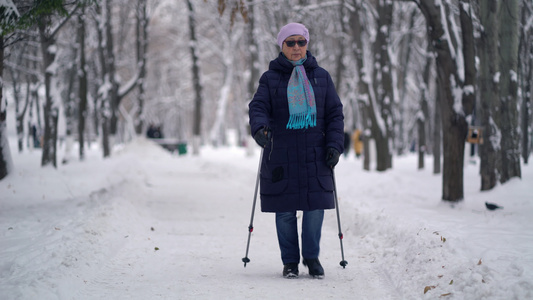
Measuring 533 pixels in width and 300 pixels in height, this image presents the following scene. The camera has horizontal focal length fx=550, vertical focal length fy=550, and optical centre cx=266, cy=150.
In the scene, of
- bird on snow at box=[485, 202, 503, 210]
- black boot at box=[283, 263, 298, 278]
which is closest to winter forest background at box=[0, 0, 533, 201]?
bird on snow at box=[485, 202, 503, 210]

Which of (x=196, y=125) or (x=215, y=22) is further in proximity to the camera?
(x=215, y=22)

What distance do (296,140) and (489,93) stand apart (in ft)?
18.1

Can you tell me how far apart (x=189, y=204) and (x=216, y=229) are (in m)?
2.75

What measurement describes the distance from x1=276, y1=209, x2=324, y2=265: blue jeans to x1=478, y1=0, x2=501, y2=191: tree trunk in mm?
5084

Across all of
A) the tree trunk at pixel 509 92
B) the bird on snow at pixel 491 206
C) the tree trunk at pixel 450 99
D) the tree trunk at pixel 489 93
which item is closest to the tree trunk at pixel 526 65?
the tree trunk at pixel 509 92

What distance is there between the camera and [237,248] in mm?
6246

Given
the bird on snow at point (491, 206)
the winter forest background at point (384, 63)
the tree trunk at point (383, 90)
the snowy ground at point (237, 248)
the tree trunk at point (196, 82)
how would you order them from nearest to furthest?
the snowy ground at point (237, 248) → the bird on snow at point (491, 206) → the winter forest background at point (384, 63) → the tree trunk at point (383, 90) → the tree trunk at point (196, 82)

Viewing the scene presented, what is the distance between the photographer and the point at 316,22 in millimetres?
22406

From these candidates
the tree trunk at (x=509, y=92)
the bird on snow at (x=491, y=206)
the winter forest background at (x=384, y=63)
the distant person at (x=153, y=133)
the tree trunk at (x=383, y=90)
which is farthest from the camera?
the distant person at (x=153, y=133)

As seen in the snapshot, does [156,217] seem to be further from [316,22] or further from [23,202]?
[316,22]

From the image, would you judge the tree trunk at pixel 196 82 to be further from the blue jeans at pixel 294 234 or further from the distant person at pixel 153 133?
the blue jeans at pixel 294 234

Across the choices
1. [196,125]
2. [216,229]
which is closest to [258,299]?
[216,229]

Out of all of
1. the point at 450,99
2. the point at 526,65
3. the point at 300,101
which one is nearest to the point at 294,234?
the point at 300,101

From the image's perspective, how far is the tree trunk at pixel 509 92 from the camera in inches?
352
